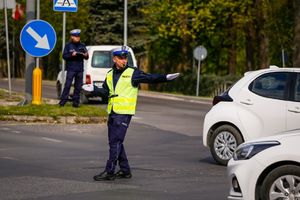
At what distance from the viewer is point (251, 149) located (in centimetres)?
837

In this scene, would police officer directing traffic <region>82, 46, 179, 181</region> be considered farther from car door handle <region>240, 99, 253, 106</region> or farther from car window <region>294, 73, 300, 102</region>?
car window <region>294, 73, 300, 102</region>

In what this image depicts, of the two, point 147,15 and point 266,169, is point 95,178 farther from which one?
point 147,15

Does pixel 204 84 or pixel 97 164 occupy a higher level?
pixel 97 164

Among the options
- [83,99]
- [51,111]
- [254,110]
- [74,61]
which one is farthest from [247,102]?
[83,99]

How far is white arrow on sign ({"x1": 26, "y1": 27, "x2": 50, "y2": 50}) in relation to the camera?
18.8m

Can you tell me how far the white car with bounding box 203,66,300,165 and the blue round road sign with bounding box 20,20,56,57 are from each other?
6.59m

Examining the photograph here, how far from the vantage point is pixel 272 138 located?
8.30 metres

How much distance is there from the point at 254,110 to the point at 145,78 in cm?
266

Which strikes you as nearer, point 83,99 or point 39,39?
point 39,39

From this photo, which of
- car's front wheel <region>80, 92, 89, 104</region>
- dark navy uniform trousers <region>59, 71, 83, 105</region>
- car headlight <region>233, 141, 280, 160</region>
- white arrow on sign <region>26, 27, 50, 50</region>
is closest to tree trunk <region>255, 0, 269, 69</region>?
car's front wheel <region>80, 92, 89, 104</region>

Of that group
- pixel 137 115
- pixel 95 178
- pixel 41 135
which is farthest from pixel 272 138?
pixel 137 115

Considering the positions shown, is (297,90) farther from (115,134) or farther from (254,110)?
(115,134)

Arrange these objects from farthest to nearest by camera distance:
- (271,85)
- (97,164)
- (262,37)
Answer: (262,37) → (271,85) → (97,164)

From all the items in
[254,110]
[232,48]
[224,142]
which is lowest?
[232,48]
